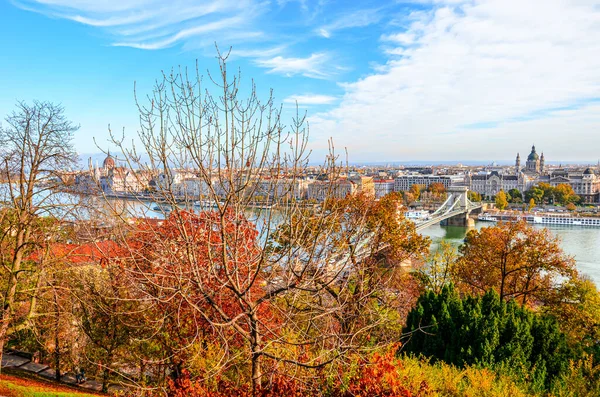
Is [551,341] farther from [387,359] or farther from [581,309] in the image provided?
[387,359]

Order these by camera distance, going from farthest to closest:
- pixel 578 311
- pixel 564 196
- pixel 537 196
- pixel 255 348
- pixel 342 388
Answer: pixel 537 196, pixel 564 196, pixel 578 311, pixel 342 388, pixel 255 348

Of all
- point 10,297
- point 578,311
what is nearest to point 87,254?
point 10,297

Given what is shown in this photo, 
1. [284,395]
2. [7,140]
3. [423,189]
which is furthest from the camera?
[423,189]

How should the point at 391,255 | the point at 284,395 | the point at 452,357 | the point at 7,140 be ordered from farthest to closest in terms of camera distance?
the point at 391,255 → the point at 452,357 → the point at 7,140 → the point at 284,395

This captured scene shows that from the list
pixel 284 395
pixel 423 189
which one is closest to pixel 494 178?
pixel 423 189

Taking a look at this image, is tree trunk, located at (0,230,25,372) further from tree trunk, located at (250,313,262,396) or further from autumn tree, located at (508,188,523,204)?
autumn tree, located at (508,188,523,204)

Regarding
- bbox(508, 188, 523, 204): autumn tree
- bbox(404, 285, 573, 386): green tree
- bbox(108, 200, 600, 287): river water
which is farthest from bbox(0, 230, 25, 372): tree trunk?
bbox(508, 188, 523, 204): autumn tree

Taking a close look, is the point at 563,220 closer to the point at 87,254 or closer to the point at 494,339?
the point at 494,339

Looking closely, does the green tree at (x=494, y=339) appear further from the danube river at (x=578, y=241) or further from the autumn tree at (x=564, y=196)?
the autumn tree at (x=564, y=196)
